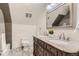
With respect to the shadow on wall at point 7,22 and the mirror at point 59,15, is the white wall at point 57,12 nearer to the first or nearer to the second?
the mirror at point 59,15

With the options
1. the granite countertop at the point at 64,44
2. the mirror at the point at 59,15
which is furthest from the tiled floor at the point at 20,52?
the mirror at the point at 59,15

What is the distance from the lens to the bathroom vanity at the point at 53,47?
1148 mm

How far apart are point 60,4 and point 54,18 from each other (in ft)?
0.56

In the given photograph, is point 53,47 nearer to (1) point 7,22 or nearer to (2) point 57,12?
(2) point 57,12

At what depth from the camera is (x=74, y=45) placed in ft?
4.00

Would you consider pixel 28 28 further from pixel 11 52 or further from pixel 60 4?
pixel 60 4

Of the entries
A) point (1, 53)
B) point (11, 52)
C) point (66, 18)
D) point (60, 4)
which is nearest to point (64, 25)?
point (66, 18)

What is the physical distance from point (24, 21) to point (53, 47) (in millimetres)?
437

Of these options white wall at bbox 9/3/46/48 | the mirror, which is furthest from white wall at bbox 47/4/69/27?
white wall at bbox 9/3/46/48

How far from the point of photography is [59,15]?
51.8 inches

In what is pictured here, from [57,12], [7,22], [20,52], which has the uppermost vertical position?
[57,12]

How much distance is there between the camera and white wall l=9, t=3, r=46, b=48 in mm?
1295

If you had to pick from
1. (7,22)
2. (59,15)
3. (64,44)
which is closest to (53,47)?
(64,44)

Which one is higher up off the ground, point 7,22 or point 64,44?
point 7,22
